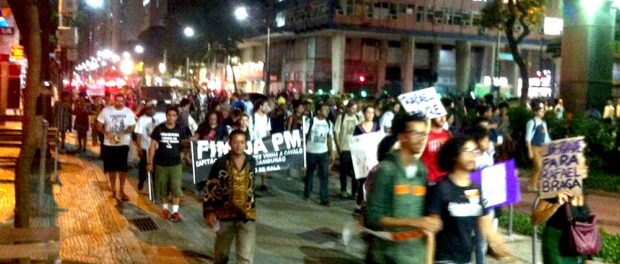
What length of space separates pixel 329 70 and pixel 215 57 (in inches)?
402

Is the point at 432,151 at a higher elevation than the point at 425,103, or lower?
lower

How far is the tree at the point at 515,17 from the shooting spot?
89.4ft

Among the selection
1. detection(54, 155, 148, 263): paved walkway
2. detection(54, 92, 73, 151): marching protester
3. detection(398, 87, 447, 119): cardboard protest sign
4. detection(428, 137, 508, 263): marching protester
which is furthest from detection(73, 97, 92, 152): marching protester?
detection(428, 137, 508, 263): marching protester

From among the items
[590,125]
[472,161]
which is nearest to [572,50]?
[590,125]

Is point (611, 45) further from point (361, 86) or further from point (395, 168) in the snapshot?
point (361, 86)

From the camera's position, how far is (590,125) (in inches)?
699

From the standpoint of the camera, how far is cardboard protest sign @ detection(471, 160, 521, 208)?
738 cm

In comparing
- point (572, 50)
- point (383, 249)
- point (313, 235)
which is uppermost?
point (572, 50)

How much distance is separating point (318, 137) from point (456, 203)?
788 centimetres

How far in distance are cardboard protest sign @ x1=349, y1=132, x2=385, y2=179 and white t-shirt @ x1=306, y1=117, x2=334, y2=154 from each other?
6.13ft

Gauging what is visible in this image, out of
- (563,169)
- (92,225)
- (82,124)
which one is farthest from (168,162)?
(82,124)

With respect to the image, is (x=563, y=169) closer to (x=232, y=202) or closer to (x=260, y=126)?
(x=232, y=202)

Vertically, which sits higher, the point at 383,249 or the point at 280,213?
the point at 383,249

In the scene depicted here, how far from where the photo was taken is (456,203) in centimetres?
491
